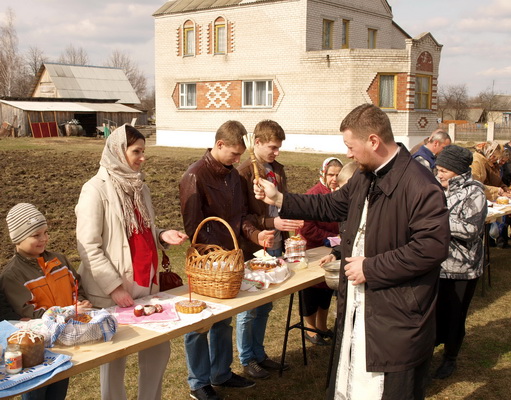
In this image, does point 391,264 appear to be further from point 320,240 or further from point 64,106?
point 64,106

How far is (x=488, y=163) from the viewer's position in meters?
8.09

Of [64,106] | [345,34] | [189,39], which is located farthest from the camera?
[64,106]

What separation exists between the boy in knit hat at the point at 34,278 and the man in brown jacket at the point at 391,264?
1474 mm

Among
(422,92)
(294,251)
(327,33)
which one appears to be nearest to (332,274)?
(294,251)

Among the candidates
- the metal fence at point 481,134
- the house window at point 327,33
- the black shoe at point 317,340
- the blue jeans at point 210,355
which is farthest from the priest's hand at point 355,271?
the metal fence at point 481,134

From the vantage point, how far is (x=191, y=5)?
98.5 ft

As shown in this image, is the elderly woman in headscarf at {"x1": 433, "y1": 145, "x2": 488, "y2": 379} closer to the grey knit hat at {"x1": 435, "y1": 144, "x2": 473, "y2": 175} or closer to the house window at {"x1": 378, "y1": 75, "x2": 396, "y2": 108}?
the grey knit hat at {"x1": 435, "y1": 144, "x2": 473, "y2": 175}

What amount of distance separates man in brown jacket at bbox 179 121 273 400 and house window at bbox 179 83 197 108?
27380 mm

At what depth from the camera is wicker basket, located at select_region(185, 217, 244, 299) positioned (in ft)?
10.5

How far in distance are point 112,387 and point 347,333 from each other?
144cm

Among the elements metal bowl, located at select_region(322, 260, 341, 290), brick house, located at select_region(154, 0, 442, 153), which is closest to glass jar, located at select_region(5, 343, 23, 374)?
metal bowl, located at select_region(322, 260, 341, 290)

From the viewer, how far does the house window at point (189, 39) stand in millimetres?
30141

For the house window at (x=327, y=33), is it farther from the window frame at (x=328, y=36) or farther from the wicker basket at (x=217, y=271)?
the wicker basket at (x=217, y=271)

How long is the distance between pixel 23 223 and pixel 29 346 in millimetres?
897
